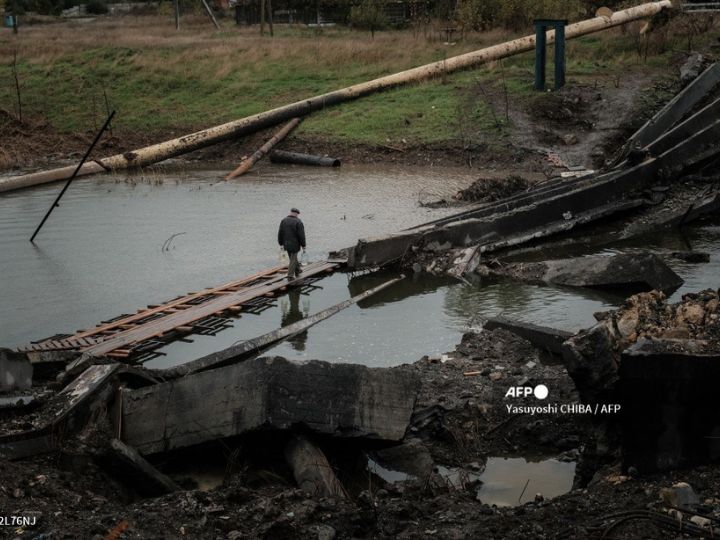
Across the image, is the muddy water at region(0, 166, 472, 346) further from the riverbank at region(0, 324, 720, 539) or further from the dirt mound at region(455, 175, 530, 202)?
the riverbank at region(0, 324, 720, 539)

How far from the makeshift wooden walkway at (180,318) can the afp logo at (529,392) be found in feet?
16.8

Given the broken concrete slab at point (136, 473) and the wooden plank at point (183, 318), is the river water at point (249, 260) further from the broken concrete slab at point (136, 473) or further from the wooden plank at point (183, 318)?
the broken concrete slab at point (136, 473)

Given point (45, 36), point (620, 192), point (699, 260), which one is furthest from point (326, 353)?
point (45, 36)

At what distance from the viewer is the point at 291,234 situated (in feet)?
50.0

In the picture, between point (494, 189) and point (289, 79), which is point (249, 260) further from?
point (289, 79)

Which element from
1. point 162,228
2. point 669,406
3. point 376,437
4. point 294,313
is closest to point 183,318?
point 294,313

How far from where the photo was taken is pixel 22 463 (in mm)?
8242

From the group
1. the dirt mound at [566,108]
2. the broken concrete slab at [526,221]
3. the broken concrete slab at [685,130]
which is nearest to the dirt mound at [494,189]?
the broken concrete slab at [526,221]

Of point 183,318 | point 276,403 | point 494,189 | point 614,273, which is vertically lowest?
point 183,318

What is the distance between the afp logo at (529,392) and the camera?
9.74m

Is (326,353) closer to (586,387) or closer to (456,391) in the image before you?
(456,391)

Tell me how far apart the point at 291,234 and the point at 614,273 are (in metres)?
5.08

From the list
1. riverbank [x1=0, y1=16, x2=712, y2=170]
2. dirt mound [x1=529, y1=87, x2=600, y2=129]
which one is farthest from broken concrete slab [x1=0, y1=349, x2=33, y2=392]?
dirt mound [x1=529, y1=87, x2=600, y2=129]

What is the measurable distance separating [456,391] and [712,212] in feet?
38.6
